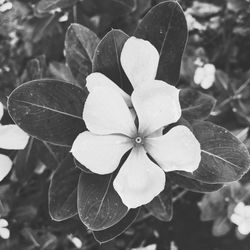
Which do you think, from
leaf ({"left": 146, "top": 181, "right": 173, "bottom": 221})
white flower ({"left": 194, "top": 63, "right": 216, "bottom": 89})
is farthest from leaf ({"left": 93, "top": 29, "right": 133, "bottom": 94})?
white flower ({"left": 194, "top": 63, "right": 216, "bottom": 89})

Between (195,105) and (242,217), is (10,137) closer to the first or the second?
(195,105)

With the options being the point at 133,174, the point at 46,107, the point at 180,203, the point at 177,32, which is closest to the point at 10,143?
the point at 46,107

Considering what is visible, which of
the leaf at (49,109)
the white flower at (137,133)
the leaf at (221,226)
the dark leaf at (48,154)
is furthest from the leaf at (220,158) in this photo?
the leaf at (221,226)

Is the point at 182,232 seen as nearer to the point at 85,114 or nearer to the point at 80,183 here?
the point at 80,183

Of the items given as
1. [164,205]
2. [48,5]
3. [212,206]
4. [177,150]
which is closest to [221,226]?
[212,206]

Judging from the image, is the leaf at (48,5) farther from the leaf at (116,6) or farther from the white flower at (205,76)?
the white flower at (205,76)

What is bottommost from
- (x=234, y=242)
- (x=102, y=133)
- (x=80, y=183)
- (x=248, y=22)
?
(x=234, y=242)
